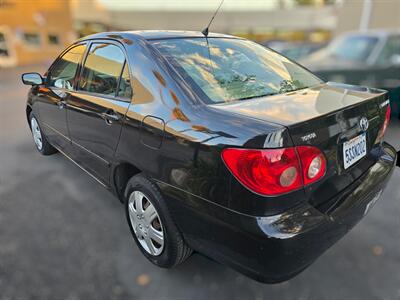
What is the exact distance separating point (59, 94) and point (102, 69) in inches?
35.5

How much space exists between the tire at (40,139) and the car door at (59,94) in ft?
1.16

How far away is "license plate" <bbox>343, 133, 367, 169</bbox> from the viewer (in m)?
1.92

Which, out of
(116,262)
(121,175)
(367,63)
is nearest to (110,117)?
(121,175)

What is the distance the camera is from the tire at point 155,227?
2.08 metres

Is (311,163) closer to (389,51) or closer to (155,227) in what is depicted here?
(155,227)

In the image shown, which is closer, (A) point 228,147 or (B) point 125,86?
(A) point 228,147

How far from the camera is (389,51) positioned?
5.66m

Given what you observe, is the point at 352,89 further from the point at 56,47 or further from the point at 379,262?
the point at 56,47

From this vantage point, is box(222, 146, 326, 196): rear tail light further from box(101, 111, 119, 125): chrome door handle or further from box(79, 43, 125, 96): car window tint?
box(79, 43, 125, 96): car window tint

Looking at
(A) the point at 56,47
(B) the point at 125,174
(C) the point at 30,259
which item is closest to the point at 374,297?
(B) the point at 125,174

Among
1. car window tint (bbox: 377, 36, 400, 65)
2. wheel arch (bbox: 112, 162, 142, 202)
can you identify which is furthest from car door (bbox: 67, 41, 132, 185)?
car window tint (bbox: 377, 36, 400, 65)

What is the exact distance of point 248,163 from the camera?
159cm

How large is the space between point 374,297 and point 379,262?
39cm

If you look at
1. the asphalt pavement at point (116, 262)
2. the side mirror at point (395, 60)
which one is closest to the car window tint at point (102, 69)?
the asphalt pavement at point (116, 262)
